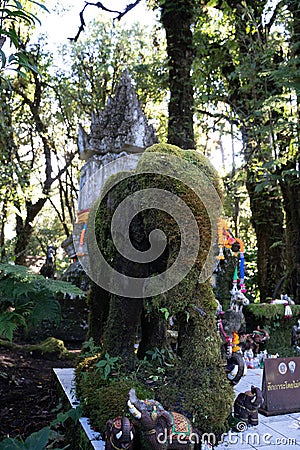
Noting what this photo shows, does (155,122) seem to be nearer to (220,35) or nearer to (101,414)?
(220,35)

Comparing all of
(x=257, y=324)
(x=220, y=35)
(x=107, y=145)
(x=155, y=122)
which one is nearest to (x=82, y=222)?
(x=107, y=145)

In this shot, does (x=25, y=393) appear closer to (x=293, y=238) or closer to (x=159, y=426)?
(x=159, y=426)

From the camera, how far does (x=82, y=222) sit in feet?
23.2

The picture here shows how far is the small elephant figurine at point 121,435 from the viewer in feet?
8.20

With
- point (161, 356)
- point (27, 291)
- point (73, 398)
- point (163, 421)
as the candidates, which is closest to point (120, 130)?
point (161, 356)

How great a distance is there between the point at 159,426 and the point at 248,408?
3.92 ft

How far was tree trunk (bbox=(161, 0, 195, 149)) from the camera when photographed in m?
8.12

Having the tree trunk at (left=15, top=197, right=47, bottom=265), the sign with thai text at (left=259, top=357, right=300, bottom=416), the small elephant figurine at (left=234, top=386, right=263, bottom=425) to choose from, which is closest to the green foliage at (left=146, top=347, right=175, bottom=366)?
the small elephant figurine at (left=234, top=386, right=263, bottom=425)

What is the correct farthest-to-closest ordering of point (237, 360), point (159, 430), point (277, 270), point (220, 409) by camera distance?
point (277, 270)
point (237, 360)
point (220, 409)
point (159, 430)

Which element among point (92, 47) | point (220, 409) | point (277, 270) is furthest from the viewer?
point (92, 47)

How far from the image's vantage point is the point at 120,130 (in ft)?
24.8

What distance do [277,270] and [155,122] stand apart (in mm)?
7238

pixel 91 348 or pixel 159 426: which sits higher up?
pixel 91 348

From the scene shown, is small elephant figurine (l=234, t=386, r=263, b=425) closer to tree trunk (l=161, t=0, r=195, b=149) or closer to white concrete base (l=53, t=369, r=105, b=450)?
white concrete base (l=53, t=369, r=105, b=450)
